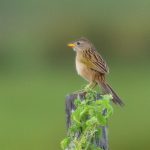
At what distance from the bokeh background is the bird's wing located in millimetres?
3743

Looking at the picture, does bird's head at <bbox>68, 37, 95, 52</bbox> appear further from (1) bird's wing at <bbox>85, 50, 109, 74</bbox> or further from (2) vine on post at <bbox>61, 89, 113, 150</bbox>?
(2) vine on post at <bbox>61, 89, 113, 150</bbox>

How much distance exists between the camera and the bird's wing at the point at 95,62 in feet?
33.4

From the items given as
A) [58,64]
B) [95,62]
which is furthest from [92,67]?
[58,64]

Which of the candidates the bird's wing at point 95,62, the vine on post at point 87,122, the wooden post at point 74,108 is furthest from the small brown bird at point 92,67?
the vine on post at point 87,122

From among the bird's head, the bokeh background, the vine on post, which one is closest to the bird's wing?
the bird's head

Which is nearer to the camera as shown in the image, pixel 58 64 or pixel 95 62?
pixel 95 62

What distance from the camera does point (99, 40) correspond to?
22906mm

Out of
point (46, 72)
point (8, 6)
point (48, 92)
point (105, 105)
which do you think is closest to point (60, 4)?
point (8, 6)

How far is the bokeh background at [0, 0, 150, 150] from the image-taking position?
51.9 ft

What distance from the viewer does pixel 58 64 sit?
2225 cm

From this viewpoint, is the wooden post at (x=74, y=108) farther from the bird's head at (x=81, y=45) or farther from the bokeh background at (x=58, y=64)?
the bokeh background at (x=58, y=64)

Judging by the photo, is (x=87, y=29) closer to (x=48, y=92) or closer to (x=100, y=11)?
(x=100, y=11)

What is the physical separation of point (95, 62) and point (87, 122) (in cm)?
346

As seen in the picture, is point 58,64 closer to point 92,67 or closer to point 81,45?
point 81,45
